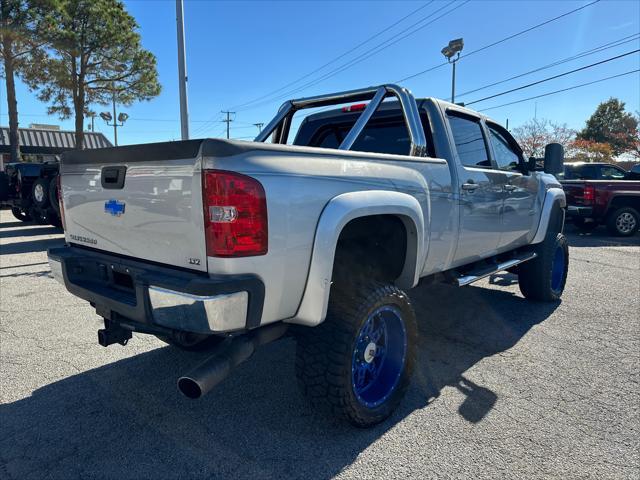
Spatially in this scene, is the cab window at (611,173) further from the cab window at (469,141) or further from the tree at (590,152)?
the tree at (590,152)

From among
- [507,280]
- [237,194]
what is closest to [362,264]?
[237,194]

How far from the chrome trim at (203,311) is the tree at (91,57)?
2294cm

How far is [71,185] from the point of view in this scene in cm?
289

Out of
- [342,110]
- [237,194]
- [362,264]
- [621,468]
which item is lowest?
[621,468]

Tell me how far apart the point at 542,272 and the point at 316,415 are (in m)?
A: 3.53

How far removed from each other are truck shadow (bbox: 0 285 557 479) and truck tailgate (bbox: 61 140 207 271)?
104cm

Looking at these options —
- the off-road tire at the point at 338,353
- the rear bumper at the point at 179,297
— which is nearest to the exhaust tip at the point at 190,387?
the rear bumper at the point at 179,297

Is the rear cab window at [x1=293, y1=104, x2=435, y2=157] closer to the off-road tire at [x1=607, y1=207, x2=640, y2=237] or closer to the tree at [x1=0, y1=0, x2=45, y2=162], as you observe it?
the off-road tire at [x1=607, y1=207, x2=640, y2=237]

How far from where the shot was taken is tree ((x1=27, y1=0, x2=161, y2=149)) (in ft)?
67.5

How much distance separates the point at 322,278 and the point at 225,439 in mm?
1118

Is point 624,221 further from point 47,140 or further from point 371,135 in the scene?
point 47,140

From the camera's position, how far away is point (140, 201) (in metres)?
2.34

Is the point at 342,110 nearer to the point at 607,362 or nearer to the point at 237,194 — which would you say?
the point at 237,194

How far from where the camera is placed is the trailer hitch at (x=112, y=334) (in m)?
2.69
